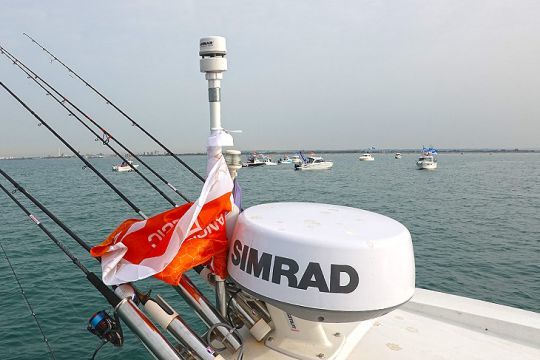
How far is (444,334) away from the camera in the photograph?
146 inches

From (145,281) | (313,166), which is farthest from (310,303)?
(313,166)

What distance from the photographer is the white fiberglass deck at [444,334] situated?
126 inches

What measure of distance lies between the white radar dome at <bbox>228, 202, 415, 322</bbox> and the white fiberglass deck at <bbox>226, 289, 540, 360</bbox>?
2.72 feet

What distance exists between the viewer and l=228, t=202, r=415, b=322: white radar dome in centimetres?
237

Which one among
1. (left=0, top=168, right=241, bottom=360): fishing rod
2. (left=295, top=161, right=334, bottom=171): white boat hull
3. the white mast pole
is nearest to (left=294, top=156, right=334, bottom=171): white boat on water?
(left=295, top=161, right=334, bottom=171): white boat hull

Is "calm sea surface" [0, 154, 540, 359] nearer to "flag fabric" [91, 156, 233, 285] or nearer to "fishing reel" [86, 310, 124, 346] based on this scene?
"fishing reel" [86, 310, 124, 346]

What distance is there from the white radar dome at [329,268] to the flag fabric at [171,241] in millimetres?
324

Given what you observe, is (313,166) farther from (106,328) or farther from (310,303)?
(310,303)

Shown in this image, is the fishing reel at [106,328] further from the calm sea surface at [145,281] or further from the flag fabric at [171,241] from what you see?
the calm sea surface at [145,281]

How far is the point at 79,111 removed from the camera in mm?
5297

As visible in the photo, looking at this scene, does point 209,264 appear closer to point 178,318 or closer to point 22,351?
point 178,318

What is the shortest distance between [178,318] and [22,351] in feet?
22.6

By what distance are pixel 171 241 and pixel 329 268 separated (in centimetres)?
111

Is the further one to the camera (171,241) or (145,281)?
(145,281)
